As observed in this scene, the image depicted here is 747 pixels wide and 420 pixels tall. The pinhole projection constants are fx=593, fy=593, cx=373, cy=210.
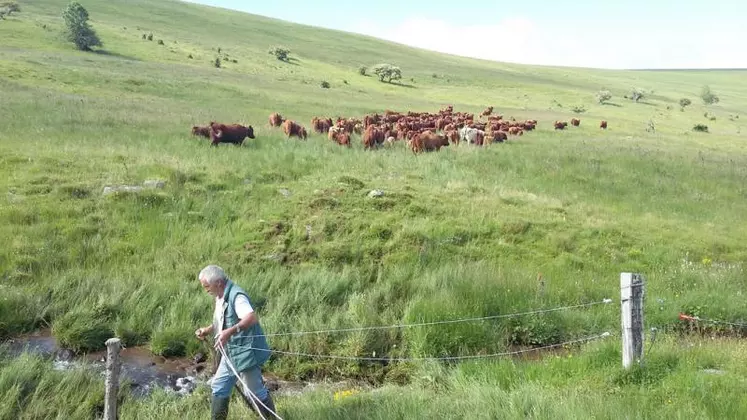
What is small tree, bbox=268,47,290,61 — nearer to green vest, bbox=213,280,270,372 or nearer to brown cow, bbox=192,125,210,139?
brown cow, bbox=192,125,210,139

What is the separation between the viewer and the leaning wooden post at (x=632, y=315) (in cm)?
644

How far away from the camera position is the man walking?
5855mm

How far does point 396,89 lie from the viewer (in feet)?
205

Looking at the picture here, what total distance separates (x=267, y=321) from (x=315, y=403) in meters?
2.85

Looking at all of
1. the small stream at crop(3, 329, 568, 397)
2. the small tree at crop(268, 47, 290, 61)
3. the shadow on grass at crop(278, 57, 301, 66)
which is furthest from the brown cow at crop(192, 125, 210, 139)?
the small tree at crop(268, 47, 290, 61)

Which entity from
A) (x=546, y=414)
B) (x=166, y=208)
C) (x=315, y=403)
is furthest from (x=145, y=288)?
(x=546, y=414)

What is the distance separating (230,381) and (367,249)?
20.2 ft

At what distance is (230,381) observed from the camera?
6.02 metres

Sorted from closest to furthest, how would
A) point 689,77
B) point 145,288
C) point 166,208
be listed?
point 145,288 → point 166,208 → point 689,77

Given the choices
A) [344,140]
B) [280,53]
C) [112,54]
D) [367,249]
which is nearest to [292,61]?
[280,53]

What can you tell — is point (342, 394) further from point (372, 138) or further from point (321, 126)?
point (321, 126)

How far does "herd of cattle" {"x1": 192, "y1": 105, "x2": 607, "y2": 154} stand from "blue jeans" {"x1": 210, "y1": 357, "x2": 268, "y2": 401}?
13435mm

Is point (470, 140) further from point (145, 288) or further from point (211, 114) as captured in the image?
point (145, 288)

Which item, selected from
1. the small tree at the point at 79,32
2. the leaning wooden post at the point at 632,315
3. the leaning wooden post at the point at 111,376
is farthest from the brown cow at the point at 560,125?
the small tree at the point at 79,32
